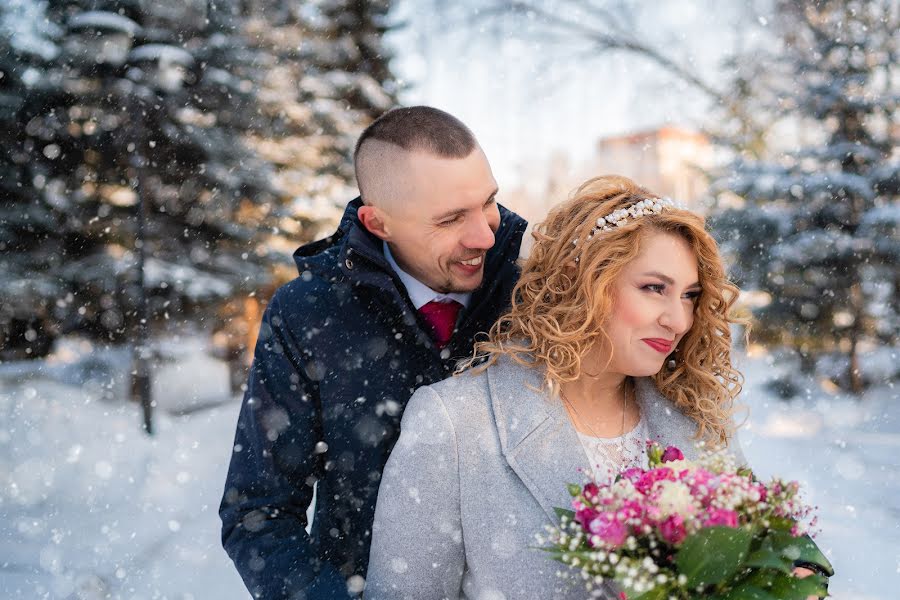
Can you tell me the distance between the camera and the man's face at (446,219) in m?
2.22

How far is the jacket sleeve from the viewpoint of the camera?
2.06m

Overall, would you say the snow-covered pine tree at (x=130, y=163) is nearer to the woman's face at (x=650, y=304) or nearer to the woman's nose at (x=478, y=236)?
the woman's nose at (x=478, y=236)

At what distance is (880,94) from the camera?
734cm

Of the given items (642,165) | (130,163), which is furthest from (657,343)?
(642,165)

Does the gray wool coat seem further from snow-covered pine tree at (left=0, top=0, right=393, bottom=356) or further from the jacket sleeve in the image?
snow-covered pine tree at (left=0, top=0, right=393, bottom=356)

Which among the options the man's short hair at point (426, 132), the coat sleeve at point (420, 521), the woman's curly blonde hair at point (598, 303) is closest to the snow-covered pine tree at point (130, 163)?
the man's short hair at point (426, 132)

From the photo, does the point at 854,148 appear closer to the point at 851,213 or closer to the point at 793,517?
the point at 851,213

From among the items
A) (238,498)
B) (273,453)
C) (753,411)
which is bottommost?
(753,411)

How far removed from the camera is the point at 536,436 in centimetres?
200

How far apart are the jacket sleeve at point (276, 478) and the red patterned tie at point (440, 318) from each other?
42 cm

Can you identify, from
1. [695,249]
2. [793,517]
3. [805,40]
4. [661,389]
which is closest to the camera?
→ [793,517]

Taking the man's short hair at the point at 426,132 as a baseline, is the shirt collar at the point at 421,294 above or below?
below

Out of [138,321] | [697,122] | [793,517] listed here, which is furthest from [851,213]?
[138,321]

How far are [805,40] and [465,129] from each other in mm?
7225
